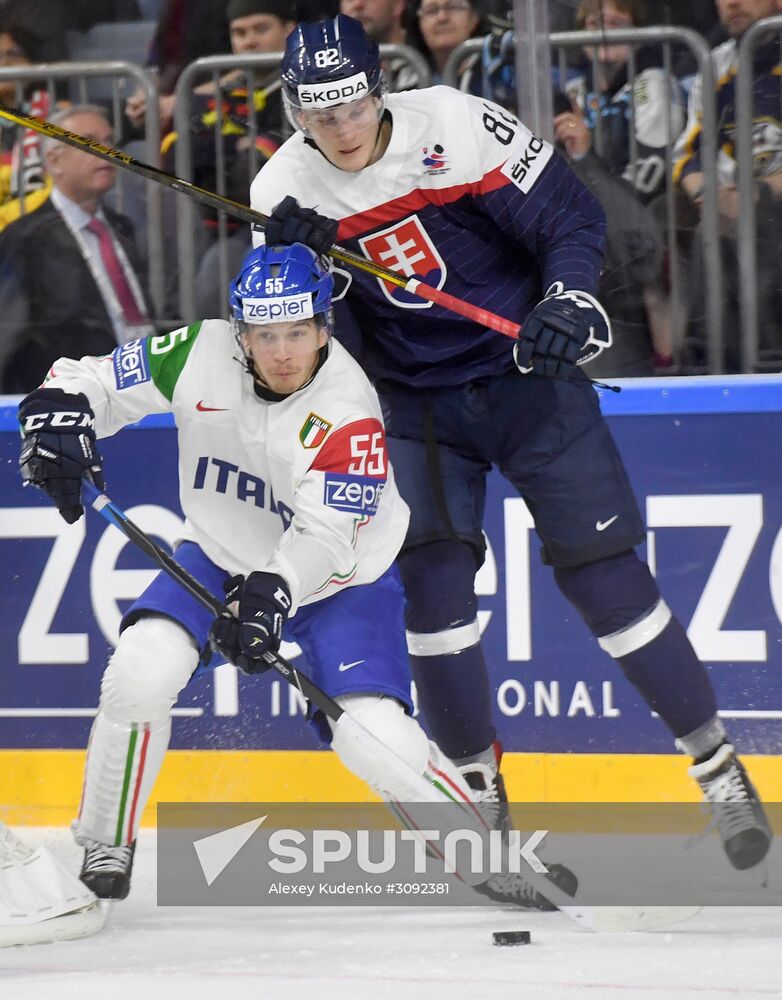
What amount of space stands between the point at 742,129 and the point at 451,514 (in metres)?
1.15

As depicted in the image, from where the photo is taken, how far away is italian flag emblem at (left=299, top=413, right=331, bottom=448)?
9.45 ft

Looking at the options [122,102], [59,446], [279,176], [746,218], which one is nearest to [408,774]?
[59,446]

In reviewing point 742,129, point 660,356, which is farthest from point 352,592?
point 742,129

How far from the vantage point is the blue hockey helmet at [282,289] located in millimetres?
2818

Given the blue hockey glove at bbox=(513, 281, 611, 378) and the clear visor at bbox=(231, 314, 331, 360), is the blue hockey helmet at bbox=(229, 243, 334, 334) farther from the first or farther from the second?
the blue hockey glove at bbox=(513, 281, 611, 378)

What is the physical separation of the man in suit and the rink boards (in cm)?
25

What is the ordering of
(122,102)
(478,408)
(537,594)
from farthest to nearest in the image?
(122,102), (537,594), (478,408)

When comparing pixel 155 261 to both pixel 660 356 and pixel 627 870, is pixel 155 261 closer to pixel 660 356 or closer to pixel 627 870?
pixel 660 356

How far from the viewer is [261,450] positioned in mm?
2955

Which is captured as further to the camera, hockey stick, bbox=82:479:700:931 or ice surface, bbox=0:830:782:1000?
hockey stick, bbox=82:479:700:931

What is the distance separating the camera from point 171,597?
293 centimetres

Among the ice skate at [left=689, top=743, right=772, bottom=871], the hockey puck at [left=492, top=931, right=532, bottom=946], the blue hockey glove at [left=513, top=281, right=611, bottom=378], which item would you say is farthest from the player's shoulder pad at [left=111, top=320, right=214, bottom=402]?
the ice skate at [left=689, top=743, right=772, bottom=871]

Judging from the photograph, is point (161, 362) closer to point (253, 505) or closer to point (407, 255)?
point (253, 505)

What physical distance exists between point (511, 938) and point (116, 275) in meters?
1.87
